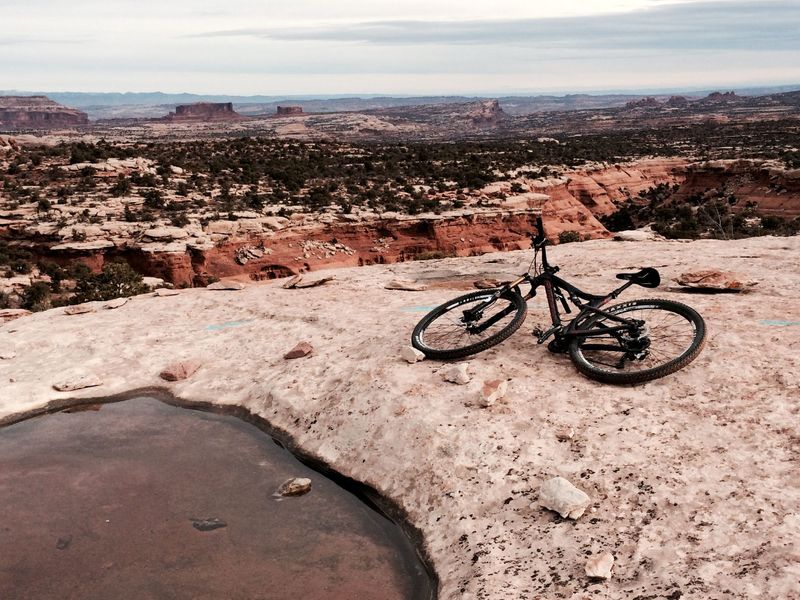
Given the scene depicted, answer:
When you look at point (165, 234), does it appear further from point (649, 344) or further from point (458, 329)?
point (649, 344)

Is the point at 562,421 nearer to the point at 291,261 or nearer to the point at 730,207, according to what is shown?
the point at 291,261

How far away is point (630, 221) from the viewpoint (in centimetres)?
4616

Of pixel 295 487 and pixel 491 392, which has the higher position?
pixel 491 392

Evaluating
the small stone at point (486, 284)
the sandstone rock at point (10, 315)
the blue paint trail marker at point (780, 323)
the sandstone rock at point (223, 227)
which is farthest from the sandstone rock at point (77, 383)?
the sandstone rock at point (223, 227)

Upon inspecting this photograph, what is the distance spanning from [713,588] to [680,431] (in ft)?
6.58

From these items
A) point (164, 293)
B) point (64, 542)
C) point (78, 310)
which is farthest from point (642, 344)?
point (78, 310)

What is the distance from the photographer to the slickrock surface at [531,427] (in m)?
4.64

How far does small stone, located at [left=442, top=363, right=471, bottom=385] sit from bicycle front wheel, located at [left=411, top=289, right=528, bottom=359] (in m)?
0.35

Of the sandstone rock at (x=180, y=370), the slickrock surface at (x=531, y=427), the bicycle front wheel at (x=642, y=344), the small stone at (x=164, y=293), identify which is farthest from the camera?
the small stone at (x=164, y=293)

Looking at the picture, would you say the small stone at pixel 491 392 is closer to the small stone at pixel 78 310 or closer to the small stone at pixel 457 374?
the small stone at pixel 457 374

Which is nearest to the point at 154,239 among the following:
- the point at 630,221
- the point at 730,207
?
the point at 630,221

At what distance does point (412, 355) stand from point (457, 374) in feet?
2.89

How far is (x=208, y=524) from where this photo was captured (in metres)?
6.03

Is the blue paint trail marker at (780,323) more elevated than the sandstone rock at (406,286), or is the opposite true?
the blue paint trail marker at (780,323)
